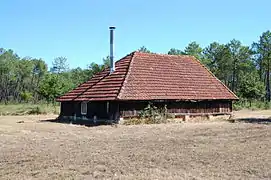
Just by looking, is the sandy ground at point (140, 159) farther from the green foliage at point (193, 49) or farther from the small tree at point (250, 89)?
the green foliage at point (193, 49)

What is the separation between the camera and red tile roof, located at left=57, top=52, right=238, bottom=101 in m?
24.9

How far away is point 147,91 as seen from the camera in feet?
82.6

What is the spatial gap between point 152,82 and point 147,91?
148cm

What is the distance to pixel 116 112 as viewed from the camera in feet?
78.5

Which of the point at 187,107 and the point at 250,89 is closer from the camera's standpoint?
the point at 187,107

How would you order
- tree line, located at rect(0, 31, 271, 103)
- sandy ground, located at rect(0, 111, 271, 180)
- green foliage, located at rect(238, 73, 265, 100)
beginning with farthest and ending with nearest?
1. tree line, located at rect(0, 31, 271, 103)
2. green foliage, located at rect(238, 73, 265, 100)
3. sandy ground, located at rect(0, 111, 271, 180)

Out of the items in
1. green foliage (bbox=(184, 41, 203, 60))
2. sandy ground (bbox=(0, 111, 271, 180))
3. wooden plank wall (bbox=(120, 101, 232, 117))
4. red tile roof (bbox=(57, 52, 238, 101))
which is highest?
green foliage (bbox=(184, 41, 203, 60))

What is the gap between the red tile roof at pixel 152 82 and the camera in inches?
981

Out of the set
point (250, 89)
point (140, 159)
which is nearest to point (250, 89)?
point (250, 89)

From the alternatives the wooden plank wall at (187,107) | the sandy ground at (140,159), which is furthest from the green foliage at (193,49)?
the sandy ground at (140,159)

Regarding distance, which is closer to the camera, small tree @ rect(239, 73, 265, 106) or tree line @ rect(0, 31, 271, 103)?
small tree @ rect(239, 73, 265, 106)

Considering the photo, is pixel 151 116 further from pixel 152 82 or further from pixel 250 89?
pixel 250 89

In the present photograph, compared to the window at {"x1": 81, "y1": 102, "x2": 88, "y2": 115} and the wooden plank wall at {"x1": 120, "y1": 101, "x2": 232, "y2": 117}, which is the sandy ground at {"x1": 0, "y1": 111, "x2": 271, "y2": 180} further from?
the window at {"x1": 81, "y1": 102, "x2": 88, "y2": 115}

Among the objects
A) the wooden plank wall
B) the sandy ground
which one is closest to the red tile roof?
the wooden plank wall
